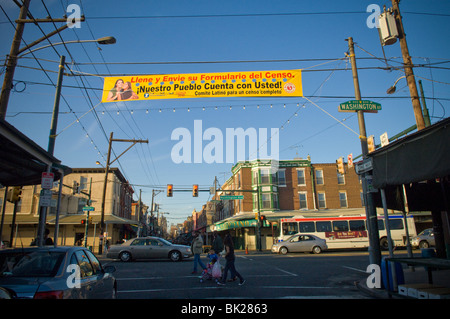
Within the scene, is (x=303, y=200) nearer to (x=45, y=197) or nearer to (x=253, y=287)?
(x=253, y=287)

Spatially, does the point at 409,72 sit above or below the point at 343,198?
above

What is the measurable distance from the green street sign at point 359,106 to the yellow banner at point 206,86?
182 centimetres

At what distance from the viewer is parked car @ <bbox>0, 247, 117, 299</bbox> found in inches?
145

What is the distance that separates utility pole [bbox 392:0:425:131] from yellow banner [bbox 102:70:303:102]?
4.25 meters

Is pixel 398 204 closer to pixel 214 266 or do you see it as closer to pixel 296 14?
Answer: pixel 214 266

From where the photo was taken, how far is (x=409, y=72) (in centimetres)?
1184

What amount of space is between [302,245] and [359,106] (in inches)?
712

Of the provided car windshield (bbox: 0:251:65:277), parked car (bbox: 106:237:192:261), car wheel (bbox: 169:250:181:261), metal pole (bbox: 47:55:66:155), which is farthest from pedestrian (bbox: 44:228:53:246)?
car wheel (bbox: 169:250:181:261)

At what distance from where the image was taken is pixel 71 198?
1723cm

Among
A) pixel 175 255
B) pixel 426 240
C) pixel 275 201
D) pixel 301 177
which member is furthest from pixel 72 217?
pixel 426 240

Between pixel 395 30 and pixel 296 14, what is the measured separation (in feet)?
12.6

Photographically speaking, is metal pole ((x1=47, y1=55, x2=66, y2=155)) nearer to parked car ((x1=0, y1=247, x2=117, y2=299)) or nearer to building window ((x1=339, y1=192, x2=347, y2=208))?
parked car ((x1=0, y1=247, x2=117, y2=299))

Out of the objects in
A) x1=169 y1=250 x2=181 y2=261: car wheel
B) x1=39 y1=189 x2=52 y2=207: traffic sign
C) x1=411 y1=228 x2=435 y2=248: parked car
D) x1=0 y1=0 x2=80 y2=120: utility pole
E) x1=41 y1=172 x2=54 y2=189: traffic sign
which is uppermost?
x1=0 y1=0 x2=80 y2=120: utility pole
